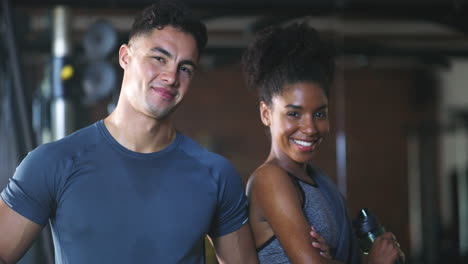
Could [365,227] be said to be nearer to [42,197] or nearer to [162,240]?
[162,240]

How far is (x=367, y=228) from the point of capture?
61.6 inches

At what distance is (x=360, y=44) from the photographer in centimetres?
481

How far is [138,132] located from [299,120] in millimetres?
426

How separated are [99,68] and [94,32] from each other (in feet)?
0.75

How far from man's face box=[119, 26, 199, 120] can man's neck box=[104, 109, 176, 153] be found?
0.08 ft

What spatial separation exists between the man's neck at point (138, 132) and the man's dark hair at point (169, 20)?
0.68ft

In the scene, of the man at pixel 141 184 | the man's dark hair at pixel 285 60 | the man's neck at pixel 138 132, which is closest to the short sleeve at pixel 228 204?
the man at pixel 141 184

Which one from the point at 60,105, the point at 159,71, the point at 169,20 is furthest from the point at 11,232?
the point at 60,105

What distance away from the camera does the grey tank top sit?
152cm

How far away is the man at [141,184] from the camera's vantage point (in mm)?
1312

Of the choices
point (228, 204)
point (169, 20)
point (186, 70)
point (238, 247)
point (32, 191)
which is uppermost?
point (169, 20)

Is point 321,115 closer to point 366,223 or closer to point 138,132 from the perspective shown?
point 366,223

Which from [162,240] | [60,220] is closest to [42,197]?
[60,220]

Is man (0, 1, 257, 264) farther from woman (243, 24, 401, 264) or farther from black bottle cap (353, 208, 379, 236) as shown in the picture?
black bottle cap (353, 208, 379, 236)
